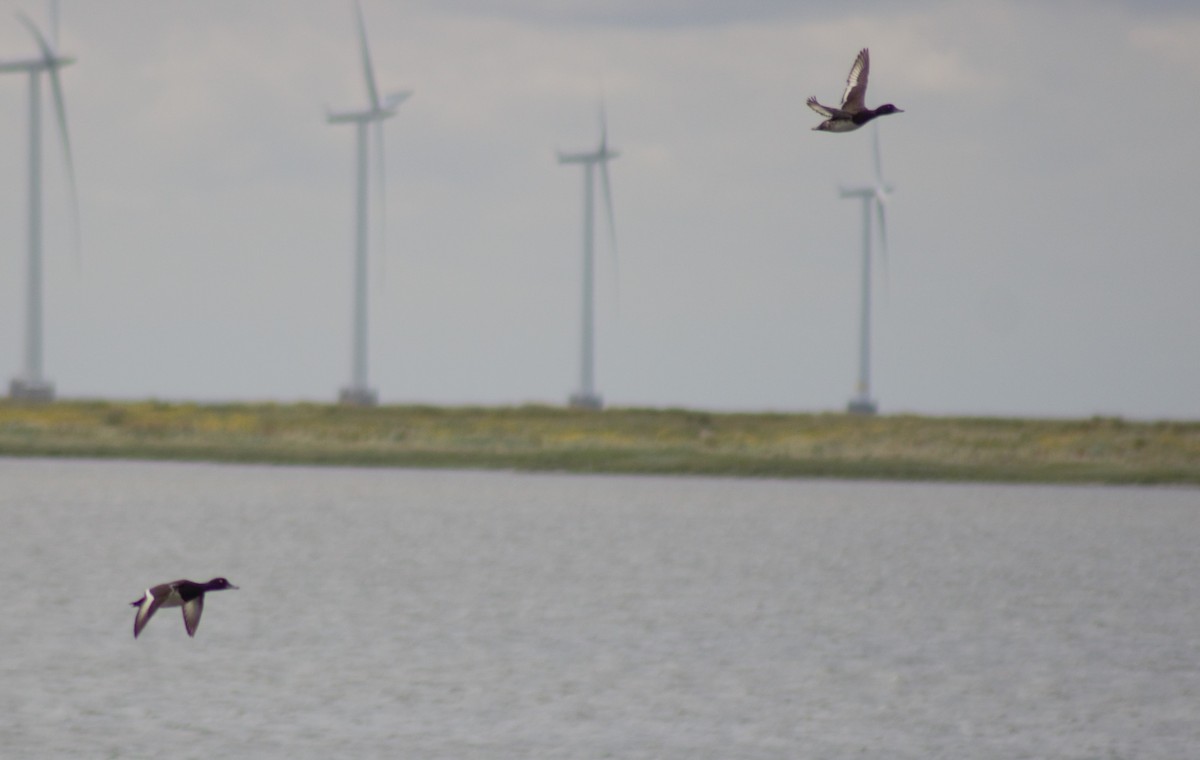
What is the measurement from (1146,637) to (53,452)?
176 feet

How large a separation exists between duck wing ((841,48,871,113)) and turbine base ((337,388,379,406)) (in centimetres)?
8006

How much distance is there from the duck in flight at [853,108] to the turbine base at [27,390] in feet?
271

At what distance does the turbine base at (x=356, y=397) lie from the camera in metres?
87.5

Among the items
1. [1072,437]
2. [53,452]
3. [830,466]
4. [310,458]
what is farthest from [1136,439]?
[53,452]

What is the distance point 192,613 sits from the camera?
27.8 ft

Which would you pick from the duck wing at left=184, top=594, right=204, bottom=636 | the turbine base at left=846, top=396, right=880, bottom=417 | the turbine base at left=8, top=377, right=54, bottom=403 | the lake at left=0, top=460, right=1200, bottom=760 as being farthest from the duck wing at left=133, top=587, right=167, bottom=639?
the turbine base at left=846, top=396, right=880, bottom=417

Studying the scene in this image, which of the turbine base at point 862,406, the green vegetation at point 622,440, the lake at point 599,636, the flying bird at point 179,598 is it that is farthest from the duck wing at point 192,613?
the turbine base at point 862,406

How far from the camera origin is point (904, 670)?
A: 24.1 meters

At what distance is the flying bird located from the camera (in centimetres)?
806

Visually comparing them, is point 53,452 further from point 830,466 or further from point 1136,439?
point 1136,439

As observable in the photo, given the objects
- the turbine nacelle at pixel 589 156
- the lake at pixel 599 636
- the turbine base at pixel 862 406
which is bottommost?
the lake at pixel 599 636

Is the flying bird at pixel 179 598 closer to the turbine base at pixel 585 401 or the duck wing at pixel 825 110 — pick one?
the duck wing at pixel 825 110

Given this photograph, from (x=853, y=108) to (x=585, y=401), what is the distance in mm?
84425

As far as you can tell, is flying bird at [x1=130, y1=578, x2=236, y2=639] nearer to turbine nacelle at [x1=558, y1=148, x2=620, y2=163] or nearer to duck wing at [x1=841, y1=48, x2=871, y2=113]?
duck wing at [x1=841, y1=48, x2=871, y2=113]
